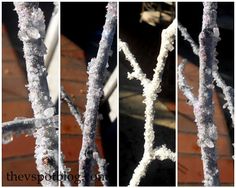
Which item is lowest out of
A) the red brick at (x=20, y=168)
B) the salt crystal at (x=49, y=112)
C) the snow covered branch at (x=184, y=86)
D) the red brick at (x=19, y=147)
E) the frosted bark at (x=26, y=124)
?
the red brick at (x=20, y=168)

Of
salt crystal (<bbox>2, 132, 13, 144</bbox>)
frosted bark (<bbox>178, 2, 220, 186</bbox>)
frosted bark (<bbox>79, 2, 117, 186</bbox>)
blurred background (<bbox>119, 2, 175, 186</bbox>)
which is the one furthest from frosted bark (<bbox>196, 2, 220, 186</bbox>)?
salt crystal (<bbox>2, 132, 13, 144</bbox>)

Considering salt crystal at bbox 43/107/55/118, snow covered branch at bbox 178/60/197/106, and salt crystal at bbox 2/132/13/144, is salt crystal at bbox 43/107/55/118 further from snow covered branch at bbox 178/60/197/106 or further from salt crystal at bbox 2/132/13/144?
snow covered branch at bbox 178/60/197/106

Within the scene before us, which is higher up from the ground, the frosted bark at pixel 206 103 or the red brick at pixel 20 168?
the frosted bark at pixel 206 103

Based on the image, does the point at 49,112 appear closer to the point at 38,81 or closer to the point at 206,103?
the point at 38,81

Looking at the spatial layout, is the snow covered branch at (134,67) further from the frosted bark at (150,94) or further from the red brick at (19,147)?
the red brick at (19,147)

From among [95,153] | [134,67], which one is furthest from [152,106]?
[95,153]

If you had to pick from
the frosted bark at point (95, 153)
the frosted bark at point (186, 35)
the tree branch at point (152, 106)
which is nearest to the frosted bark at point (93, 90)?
the frosted bark at point (95, 153)
